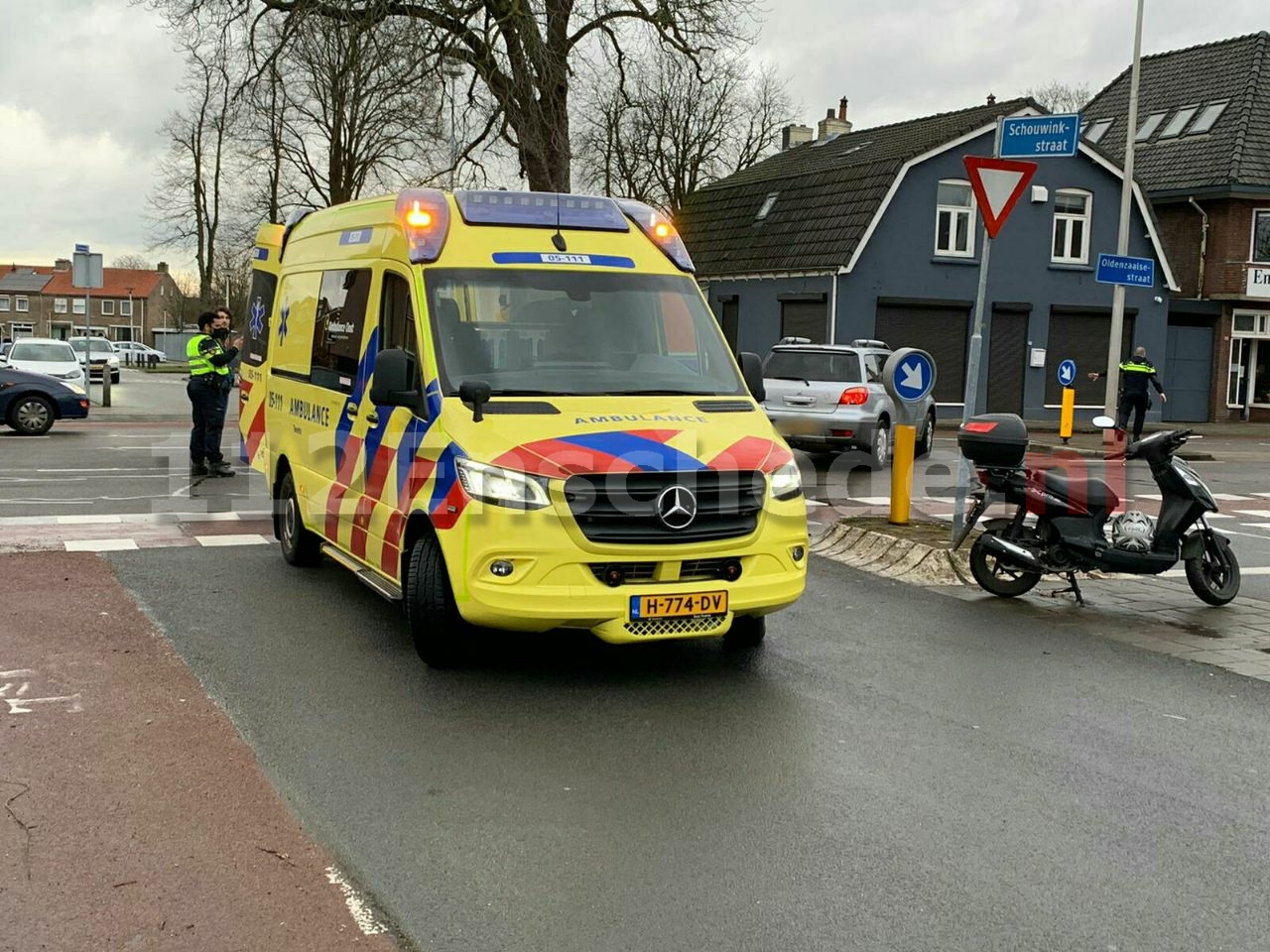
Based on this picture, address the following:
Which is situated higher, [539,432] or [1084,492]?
[539,432]

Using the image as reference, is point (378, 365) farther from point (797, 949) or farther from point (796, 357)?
point (796, 357)

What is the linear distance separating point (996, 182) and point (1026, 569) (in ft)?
10.9

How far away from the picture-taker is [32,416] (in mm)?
20875

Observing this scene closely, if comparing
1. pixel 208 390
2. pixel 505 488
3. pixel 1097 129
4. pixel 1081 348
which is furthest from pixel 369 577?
pixel 1097 129

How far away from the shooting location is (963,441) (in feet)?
30.1

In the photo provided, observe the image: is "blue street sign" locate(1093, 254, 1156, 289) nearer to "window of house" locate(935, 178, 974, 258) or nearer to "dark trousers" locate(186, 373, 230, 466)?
"window of house" locate(935, 178, 974, 258)

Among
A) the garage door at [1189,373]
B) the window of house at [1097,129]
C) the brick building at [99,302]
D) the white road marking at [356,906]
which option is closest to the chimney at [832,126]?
the window of house at [1097,129]

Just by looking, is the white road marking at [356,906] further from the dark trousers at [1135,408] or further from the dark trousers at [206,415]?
the dark trousers at [1135,408]

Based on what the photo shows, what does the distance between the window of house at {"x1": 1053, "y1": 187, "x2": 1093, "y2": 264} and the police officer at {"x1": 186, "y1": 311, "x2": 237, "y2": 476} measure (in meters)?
24.5

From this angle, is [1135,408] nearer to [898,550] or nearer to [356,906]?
[898,550]

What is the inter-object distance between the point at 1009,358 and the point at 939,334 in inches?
81.1

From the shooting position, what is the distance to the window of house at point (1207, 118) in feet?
121

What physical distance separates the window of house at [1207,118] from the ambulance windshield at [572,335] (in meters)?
34.6

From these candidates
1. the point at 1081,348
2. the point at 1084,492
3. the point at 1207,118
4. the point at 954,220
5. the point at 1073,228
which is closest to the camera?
the point at 1084,492
